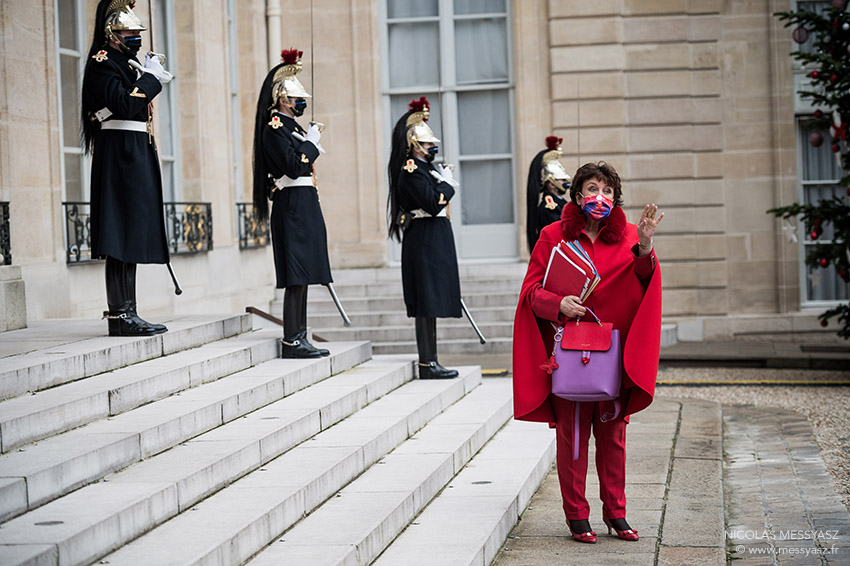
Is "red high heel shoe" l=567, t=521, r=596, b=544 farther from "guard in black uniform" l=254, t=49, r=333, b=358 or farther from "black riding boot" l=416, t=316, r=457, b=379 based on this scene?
"black riding boot" l=416, t=316, r=457, b=379

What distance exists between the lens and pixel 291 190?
337 inches

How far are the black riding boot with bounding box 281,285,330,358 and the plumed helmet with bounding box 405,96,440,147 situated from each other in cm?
152

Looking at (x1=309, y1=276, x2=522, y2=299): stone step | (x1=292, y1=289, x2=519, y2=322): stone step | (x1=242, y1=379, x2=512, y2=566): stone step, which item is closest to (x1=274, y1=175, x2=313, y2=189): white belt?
(x1=242, y1=379, x2=512, y2=566): stone step

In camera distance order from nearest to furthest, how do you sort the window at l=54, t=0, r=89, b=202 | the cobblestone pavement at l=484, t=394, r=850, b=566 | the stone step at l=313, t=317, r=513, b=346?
the cobblestone pavement at l=484, t=394, r=850, b=566 → the window at l=54, t=0, r=89, b=202 → the stone step at l=313, t=317, r=513, b=346

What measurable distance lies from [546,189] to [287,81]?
3673mm

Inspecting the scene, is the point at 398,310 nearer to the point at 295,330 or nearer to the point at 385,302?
the point at 385,302

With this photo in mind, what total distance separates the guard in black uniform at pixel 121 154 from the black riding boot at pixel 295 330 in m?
1.09

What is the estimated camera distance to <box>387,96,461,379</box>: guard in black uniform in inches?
363

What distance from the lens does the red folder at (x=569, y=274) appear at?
5672 millimetres

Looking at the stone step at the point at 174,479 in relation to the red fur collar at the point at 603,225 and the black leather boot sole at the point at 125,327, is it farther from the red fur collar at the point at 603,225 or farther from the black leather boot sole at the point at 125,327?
the red fur collar at the point at 603,225

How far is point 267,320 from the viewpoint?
1236 cm

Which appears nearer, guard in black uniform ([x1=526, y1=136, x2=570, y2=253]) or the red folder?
the red folder

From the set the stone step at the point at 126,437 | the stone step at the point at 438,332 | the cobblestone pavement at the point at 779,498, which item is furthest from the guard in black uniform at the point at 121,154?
the stone step at the point at 438,332

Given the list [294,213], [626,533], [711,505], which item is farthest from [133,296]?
[711,505]
